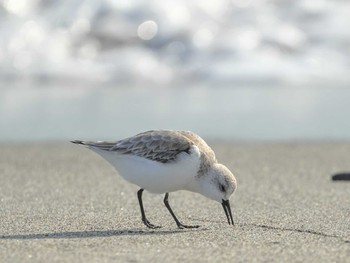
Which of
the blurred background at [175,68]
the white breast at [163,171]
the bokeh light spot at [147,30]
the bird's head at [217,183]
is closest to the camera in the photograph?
the white breast at [163,171]

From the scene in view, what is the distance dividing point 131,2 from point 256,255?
1236cm

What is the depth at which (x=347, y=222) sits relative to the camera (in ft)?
17.5

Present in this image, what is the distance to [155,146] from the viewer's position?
508 centimetres

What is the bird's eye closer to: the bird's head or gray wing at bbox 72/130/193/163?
the bird's head

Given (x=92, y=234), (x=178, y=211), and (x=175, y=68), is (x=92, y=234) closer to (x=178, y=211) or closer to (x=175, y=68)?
(x=178, y=211)

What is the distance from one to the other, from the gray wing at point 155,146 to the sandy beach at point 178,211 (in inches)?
17.3

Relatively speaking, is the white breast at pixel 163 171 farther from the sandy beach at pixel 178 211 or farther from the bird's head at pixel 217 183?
the sandy beach at pixel 178 211

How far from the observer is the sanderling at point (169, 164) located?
16.5ft

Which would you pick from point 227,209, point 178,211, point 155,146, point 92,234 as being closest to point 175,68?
point 178,211

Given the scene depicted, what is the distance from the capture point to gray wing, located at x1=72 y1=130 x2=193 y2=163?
5.03 metres

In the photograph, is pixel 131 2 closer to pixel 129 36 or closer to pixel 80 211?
pixel 129 36

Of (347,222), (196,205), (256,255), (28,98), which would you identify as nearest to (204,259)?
(256,255)

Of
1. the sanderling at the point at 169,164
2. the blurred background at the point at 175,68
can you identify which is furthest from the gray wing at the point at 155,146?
the blurred background at the point at 175,68

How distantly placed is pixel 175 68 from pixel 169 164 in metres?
9.54
